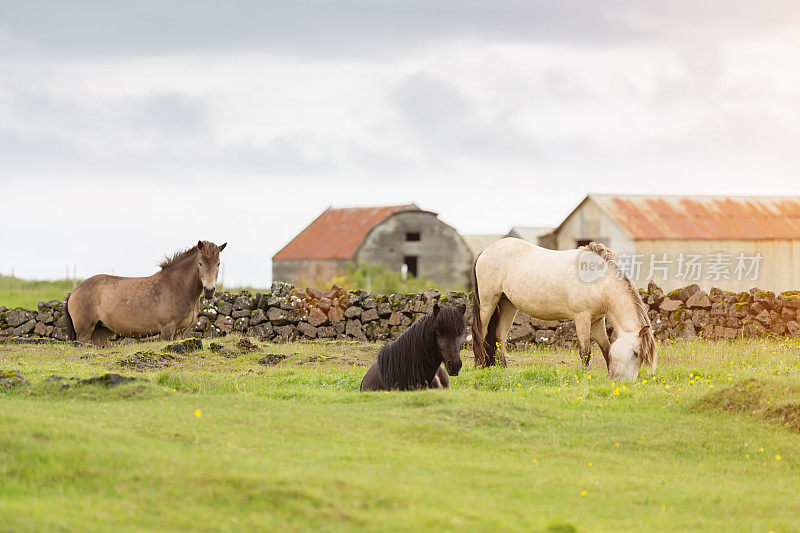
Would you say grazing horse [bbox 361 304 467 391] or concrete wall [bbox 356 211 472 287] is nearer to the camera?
grazing horse [bbox 361 304 467 391]

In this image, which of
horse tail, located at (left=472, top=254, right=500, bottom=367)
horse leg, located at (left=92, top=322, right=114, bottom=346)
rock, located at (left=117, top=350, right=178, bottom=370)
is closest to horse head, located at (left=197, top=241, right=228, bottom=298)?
rock, located at (left=117, top=350, right=178, bottom=370)

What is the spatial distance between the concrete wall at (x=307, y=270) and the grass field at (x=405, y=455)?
29032 millimetres

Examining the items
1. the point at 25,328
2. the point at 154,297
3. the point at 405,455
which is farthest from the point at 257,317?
the point at 405,455

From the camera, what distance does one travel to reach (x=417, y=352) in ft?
39.6

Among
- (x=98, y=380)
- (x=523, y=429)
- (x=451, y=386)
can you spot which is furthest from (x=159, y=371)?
(x=523, y=429)

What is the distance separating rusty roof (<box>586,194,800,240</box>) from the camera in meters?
37.0

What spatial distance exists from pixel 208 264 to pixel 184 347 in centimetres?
175

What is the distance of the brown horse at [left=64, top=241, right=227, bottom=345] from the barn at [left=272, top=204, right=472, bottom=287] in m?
23.2

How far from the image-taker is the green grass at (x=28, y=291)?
1243 inches

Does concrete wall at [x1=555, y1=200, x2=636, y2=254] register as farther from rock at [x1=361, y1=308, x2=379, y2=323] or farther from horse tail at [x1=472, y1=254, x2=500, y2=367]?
horse tail at [x1=472, y1=254, x2=500, y2=367]

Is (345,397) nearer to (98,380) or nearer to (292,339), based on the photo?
(98,380)

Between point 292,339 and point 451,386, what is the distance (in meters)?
10.1

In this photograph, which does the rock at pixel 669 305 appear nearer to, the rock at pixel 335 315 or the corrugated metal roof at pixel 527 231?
the rock at pixel 335 315

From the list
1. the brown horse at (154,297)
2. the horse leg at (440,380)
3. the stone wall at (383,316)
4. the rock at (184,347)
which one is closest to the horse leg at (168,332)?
the brown horse at (154,297)
